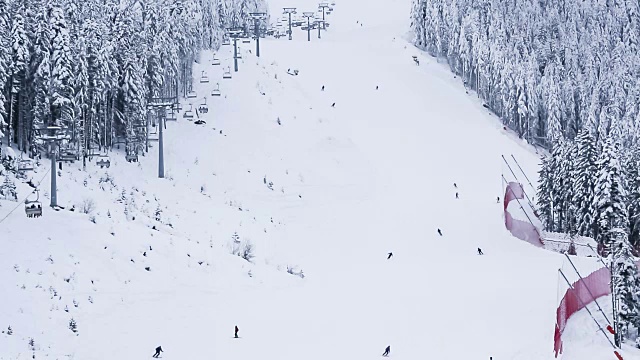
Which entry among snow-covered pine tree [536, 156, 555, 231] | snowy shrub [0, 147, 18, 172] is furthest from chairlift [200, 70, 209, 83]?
snowy shrub [0, 147, 18, 172]

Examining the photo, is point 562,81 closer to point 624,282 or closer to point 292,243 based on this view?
point 292,243

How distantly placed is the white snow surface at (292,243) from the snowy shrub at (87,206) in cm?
104

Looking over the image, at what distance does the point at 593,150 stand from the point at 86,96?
32.0 meters

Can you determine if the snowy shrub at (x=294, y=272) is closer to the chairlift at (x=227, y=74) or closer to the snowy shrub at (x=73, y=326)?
the snowy shrub at (x=73, y=326)

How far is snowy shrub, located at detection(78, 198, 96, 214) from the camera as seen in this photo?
39.5 meters

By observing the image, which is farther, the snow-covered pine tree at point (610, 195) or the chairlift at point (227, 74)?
the chairlift at point (227, 74)

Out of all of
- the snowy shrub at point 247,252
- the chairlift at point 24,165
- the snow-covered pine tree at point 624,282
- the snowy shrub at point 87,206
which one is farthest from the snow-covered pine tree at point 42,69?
the snow-covered pine tree at point 624,282

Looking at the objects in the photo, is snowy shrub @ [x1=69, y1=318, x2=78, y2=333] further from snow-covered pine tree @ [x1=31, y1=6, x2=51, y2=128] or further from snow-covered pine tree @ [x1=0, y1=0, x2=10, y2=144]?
snow-covered pine tree @ [x1=31, y1=6, x2=51, y2=128]

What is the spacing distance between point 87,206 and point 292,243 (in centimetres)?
1370

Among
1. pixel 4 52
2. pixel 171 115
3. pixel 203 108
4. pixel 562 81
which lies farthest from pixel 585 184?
pixel 562 81

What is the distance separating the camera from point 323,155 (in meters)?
66.1

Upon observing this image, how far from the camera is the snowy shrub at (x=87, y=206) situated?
130 ft

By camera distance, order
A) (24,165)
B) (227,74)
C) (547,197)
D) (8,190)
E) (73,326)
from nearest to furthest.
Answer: (73,326) → (8,190) → (24,165) → (547,197) → (227,74)

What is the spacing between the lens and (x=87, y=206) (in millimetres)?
40219
